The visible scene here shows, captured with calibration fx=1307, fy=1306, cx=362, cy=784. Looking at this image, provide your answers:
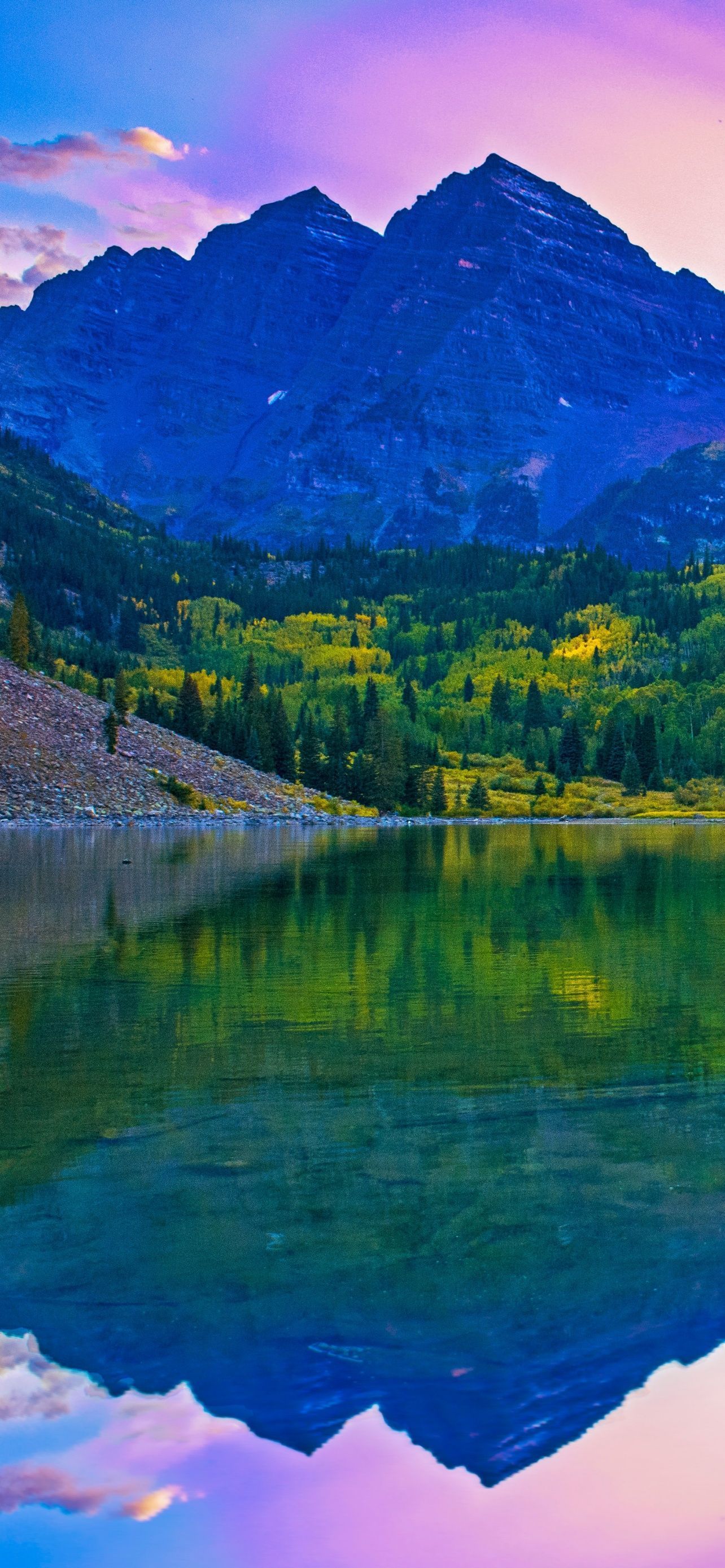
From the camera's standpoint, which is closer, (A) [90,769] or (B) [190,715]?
(A) [90,769]

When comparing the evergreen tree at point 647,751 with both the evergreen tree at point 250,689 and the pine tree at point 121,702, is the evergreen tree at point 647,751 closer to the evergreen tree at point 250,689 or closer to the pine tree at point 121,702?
the evergreen tree at point 250,689

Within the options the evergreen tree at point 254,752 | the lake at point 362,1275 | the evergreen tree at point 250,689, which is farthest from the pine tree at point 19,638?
the lake at point 362,1275

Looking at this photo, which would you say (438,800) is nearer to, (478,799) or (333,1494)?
(478,799)

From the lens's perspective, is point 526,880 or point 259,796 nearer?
point 526,880

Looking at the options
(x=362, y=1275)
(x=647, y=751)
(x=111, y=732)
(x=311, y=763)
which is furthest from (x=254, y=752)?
(x=362, y=1275)

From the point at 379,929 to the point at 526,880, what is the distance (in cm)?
2164

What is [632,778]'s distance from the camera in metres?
192

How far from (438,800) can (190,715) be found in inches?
1307

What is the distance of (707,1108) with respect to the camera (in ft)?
52.5

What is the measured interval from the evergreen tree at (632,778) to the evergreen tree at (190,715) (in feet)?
215

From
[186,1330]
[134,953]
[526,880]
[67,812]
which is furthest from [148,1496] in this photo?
[67,812]

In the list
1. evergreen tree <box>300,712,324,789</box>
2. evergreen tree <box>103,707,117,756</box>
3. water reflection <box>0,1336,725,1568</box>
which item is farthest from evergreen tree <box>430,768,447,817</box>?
water reflection <box>0,1336,725,1568</box>

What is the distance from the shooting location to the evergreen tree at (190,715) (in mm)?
160125

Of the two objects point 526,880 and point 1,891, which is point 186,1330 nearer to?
point 1,891
